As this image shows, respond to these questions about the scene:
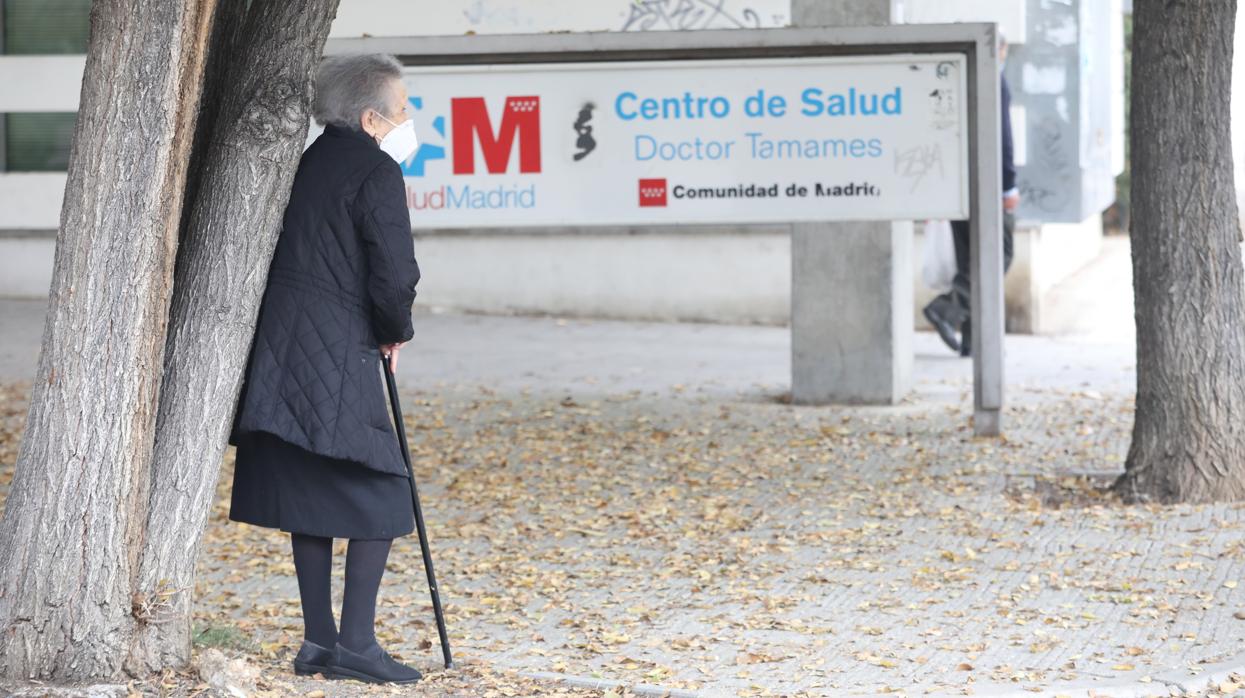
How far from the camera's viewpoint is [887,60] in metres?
9.10

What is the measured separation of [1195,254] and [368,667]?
420cm

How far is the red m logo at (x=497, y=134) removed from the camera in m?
9.33

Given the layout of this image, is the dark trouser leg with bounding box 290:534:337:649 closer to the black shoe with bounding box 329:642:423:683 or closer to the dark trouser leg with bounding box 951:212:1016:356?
the black shoe with bounding box 329:642:423:683

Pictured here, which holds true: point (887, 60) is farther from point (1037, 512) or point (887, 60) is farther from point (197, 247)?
point (197, 247)

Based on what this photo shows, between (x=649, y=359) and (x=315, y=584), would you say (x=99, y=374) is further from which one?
(x=649, y=359)

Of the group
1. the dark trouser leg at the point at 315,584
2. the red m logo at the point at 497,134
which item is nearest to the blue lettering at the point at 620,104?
the red m logo at the point at 497,134

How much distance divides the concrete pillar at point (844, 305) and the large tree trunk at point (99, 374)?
627cm

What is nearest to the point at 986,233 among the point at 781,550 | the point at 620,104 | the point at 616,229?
the point at 620,104

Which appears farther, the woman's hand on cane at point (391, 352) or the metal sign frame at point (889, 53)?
the metal sign frame at point (889, 53)

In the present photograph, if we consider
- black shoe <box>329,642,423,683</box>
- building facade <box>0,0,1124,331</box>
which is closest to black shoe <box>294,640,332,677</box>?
black shoe <box>329,642,423,683</box>

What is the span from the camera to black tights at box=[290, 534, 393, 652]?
4805 millimetres

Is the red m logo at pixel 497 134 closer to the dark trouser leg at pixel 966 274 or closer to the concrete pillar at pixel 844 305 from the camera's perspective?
the concrete pillar at pixel 844 305

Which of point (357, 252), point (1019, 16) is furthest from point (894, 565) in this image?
point (1019, 16)

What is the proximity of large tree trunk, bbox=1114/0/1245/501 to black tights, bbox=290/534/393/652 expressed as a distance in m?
3.94
